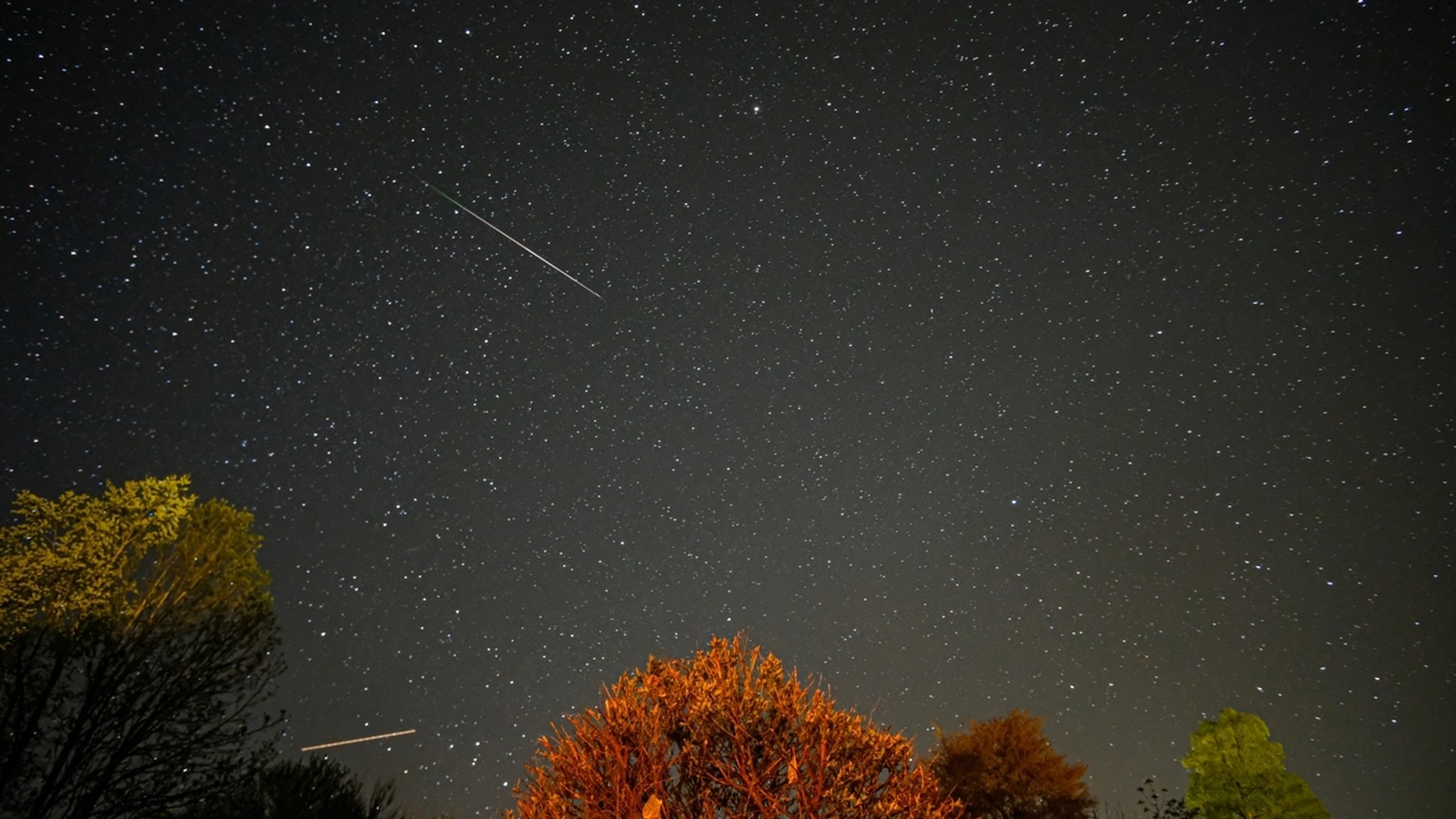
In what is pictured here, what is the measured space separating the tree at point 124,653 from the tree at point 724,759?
5821 millimetres

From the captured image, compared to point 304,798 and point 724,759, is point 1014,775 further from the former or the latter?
point 304,798

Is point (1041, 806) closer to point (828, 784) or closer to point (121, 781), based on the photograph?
point (828, 784)

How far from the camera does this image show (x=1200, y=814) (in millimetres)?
16188

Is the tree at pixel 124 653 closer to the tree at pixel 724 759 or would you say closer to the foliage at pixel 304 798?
the foliage at pixel 304 798

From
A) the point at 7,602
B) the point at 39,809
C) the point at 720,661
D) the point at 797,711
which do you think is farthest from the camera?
the point at 7,602

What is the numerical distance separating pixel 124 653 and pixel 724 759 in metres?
9.12

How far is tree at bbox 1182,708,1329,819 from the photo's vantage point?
1525 cm

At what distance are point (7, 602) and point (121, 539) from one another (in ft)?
4.35

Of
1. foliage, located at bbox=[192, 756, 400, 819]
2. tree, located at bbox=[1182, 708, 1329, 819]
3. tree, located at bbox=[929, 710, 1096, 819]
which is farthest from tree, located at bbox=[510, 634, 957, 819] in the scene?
tree, located at bbox=[1182, 708, 1329, 819]

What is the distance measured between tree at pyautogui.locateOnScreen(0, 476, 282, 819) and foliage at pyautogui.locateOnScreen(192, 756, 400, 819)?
460 mm

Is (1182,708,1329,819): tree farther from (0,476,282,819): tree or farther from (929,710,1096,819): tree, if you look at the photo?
(0,476,282,819): tree

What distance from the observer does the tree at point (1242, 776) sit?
1525 centimetres

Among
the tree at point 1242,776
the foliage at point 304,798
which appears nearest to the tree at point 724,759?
the foliage at point 304,798

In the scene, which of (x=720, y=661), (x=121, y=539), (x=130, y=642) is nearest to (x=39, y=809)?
(x=130, y=642)
